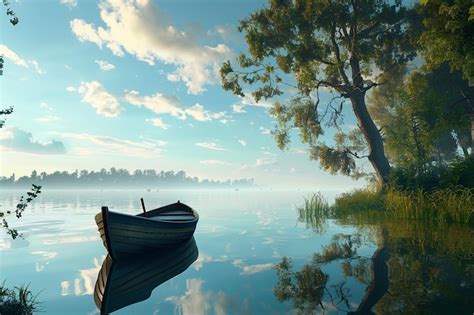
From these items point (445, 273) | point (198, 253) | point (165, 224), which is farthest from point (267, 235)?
point (445, 273)

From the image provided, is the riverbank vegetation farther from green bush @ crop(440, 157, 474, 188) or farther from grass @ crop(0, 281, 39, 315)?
grass @ crop(0, 281, 39, 315)

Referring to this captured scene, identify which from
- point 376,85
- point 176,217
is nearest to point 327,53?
point 376,85

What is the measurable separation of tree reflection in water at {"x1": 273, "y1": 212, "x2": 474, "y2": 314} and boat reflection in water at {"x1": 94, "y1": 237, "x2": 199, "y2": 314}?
3.72 meters

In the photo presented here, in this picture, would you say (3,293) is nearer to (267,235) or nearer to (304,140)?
(267,235)

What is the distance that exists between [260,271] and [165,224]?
15.6ft

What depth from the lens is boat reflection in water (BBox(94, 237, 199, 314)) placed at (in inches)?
327

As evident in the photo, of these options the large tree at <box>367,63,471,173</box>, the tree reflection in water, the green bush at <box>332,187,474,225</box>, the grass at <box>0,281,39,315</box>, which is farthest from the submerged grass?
the grass at <box>0,281,39,315</box>

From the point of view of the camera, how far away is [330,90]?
31859mm

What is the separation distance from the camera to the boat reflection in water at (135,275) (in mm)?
8312

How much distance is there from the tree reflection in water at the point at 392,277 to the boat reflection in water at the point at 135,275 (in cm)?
372

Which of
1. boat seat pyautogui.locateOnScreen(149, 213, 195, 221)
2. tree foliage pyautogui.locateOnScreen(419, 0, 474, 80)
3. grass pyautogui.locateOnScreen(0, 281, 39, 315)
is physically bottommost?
grass pyautogui.locateOnScreen(0, 281, 39, 315)

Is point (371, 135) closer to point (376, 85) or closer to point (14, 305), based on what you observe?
point (376, 85)

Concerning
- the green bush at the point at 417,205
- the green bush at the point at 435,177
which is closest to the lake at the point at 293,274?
the green bush at the point at 417,205

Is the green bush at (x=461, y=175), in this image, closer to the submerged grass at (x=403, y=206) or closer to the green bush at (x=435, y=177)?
the green bush at (x=435, y=177)
